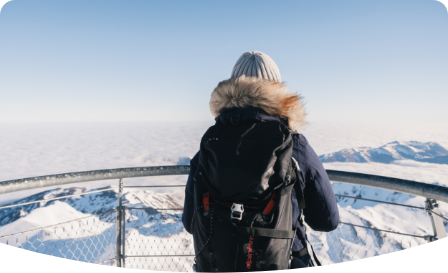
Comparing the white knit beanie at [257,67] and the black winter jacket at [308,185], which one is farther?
the white knit beanie at [257,67]

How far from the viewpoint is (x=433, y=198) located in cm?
173

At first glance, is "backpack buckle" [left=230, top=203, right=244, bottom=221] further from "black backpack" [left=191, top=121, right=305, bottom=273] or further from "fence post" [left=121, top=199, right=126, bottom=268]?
"fence post" [left=121, top=199, right=126, bottom=268]

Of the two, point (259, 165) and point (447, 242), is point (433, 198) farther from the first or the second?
point (259, 165)

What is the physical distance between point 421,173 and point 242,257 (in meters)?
87.5

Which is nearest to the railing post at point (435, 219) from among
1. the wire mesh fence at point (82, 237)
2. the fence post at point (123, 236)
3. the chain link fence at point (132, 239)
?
the chain link fence at point (132, 239)

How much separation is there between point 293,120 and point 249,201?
0.51 meters

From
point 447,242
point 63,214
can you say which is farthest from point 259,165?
point 63,214

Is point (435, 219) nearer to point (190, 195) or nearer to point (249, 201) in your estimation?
point (249, 201)

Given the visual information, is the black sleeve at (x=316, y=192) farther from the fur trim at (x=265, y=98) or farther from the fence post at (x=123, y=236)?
the fence post at (x=123, y=236)

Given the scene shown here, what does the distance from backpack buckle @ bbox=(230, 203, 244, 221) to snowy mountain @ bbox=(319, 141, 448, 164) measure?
143 m

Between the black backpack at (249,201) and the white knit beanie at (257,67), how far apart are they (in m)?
0.41

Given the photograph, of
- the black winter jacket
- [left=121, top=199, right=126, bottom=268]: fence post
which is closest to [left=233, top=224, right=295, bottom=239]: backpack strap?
the black winter jacket

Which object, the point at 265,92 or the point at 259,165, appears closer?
the point at 259,165

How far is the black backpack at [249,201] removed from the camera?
1.12 metres
